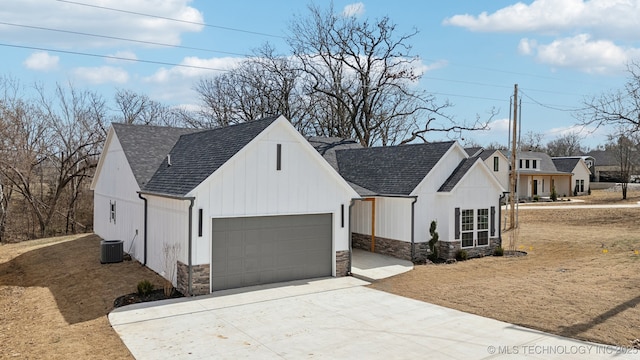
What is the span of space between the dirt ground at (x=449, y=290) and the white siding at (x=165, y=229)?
0.57 metres

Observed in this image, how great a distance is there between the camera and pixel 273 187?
1328cm

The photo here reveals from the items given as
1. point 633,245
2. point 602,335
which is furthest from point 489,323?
point 633,245

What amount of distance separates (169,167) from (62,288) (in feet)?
16.3

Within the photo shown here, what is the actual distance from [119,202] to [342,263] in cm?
988

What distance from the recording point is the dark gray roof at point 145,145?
1670cm

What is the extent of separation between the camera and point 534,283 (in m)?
13.5

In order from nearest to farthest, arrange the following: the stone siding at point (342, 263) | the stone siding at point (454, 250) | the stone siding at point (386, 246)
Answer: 1. the stone siding at point (342, 263)
2. the stone siding at point (386, 246)
3. the stone siding at point (454, 250)

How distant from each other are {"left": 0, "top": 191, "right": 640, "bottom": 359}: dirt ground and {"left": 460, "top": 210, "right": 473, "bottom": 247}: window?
927mm

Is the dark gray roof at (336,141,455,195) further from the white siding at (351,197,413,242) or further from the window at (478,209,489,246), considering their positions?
the window at (478,209,489,246)

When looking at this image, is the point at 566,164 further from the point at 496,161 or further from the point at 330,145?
the point at 330,145

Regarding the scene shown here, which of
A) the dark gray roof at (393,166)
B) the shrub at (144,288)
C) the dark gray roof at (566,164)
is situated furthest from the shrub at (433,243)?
the dark gray roof at (566,164)

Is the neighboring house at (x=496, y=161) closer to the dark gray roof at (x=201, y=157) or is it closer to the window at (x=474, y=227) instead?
the window at (x=474, y=227)

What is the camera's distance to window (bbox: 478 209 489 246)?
61.4 feet

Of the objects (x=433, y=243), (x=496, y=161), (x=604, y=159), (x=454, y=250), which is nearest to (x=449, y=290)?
(x=433, y=243)
